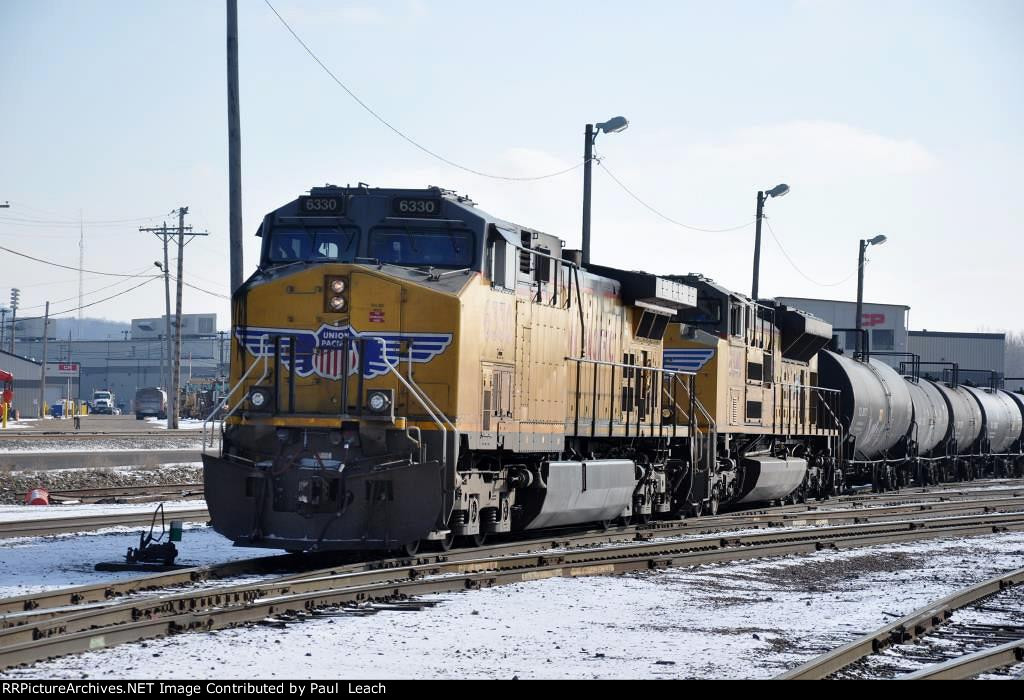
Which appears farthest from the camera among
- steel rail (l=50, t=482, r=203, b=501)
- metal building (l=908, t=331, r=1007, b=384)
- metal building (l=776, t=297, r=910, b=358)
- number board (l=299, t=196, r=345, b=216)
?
metal building (l=908, t=331, r=1007, b=384)

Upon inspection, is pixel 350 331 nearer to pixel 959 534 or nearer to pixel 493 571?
pixel 493 571

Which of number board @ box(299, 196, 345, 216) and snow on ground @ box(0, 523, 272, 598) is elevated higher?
number board @ box(299, 196, 345, 216)

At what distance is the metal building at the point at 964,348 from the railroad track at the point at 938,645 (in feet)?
242

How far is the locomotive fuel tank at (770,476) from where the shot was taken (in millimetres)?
22453

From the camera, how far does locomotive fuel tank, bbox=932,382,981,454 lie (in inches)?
1453

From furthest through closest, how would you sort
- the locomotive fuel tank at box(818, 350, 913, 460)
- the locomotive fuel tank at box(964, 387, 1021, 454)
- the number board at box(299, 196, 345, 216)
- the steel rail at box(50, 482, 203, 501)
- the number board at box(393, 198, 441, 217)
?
the locomotive fuel tank at box(964, 387, 1021, 454), the locomotive fuel tank at box(818, 350, 913, 460), the steel rail at box(50, 482, 203, 501), the number board at box(299, 196, 345, 216), the number board at box(393, 198, 441, 217)

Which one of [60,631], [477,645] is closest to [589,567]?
[477,645]

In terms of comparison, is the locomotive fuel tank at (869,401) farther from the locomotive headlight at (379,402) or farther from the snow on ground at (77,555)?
the locomotive headlight at (379,402)

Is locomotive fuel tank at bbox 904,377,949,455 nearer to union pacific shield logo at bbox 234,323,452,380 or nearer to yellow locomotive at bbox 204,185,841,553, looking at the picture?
yellow locomotive at bbox 204,185,841,553

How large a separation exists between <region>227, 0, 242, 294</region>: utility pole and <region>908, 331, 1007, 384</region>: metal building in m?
67.8

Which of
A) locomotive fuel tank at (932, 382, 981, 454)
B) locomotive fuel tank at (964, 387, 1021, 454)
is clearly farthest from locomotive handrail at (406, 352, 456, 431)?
locomotive fuel tank at (964, 387, 1021, 454)

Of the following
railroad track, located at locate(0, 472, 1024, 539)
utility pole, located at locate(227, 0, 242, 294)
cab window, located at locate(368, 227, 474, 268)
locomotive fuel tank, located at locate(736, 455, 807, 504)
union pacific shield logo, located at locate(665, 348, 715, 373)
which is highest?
utility pole, located at locate(227, 0, 242, 294)

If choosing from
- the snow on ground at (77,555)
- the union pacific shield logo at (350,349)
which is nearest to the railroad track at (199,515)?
the snow on ground at (77,555)
